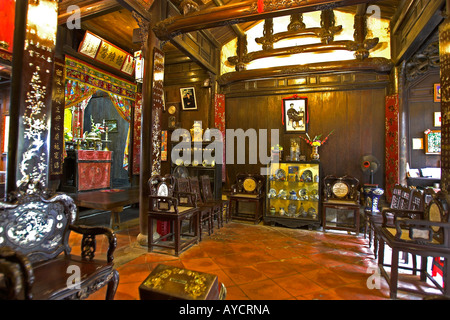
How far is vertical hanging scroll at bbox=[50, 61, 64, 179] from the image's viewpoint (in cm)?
482

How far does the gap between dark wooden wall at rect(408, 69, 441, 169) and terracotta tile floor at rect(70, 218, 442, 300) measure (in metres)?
2.51

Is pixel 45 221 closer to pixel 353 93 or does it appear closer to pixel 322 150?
pixel 322 150

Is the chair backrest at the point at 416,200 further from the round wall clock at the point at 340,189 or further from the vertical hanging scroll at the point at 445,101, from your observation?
the round wall clock at the point at 340,189

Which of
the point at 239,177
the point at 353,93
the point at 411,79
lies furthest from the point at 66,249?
the point at 411,79

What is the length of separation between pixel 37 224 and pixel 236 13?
3.41 m

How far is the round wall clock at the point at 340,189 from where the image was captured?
4934 millimetres

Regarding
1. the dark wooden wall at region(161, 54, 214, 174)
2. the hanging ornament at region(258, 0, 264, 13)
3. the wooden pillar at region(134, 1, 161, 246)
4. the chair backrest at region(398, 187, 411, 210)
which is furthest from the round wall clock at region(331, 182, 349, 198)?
the wooden pillar at region(134, 1, 161, 246)

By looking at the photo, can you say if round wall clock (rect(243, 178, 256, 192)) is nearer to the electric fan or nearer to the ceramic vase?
the ceramic vase

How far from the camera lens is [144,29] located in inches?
153

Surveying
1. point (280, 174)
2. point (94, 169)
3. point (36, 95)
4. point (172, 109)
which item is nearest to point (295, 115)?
point (280, 174)

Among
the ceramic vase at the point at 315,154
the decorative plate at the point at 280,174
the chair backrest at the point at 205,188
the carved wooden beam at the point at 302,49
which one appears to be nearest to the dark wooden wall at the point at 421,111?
the carved wooden beam at the point at 302,49

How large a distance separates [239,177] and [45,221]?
13.4 ft

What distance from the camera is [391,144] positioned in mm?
4910

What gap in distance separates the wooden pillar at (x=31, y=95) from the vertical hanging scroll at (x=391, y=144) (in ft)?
18.1
